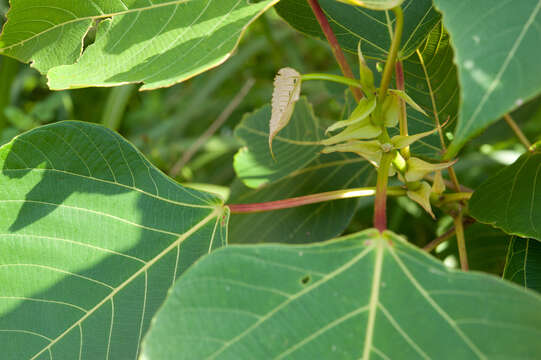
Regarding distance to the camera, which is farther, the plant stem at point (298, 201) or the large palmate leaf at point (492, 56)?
the plant stem at point (298, 201)

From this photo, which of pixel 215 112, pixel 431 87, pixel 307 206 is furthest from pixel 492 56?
pixel 215 112

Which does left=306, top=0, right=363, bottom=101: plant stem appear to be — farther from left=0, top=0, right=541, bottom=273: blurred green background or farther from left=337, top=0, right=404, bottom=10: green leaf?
left=0, top=0, right=541, bottom=273: blurred green background

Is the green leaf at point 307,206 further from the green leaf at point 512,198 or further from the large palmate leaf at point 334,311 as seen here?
the large palmate leaf at point 334,311

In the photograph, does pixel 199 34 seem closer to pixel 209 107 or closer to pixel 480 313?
pixel 480 313

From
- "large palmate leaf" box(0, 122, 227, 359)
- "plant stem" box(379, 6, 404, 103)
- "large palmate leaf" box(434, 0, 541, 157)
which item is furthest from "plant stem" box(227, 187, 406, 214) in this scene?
"large palmate leaf" box(434, 0, 541, 157)

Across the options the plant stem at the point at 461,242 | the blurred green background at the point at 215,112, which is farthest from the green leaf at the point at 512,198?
the blurred green background at the point at 215,112

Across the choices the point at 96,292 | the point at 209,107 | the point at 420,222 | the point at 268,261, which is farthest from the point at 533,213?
the point at 209,107
